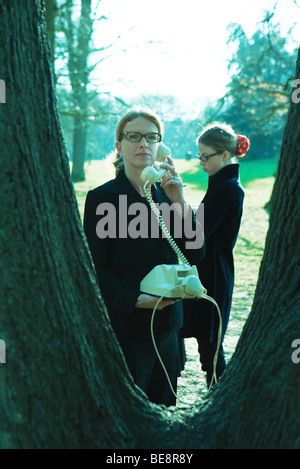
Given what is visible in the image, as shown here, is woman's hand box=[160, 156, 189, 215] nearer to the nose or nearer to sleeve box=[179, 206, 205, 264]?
sleeve box=[179, 206, 205, 264]

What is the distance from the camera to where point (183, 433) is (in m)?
2.13

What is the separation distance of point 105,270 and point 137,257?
0.63 ft

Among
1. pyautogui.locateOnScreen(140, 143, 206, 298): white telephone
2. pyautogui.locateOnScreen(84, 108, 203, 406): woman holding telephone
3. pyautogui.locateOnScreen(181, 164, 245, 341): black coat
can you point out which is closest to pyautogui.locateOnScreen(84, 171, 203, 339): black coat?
pyautogui.locateOnScreen(84, 108, 203, 406): woman holding telephone

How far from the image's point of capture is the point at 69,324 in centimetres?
190

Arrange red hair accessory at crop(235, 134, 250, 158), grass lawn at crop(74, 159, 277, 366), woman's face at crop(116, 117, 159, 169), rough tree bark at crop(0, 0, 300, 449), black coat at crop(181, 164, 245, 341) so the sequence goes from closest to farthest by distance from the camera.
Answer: rough tree bark at crop(0, 0, 300, 449)
woman's face at crop(116, 117, 159, 169)
black coat at crop(181, 164, 245, 341)
red hair accessory at crop(235, 134, 250, 158)
grass lawn at crop(74, 159, 277, 366)

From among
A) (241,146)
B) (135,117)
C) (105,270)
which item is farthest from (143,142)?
(241,146)

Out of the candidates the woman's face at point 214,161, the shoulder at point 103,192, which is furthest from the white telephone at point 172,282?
the woman's face at point 214,161

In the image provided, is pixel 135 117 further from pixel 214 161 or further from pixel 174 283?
pixel 214 161

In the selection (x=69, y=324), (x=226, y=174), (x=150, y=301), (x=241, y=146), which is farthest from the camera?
(x=241, y=146)

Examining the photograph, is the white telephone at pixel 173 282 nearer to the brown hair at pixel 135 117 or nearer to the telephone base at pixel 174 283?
the telephone base at pixel 174 283

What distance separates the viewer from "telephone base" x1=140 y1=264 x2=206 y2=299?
263cm

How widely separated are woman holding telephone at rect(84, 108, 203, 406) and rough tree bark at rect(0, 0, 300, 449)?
61cm

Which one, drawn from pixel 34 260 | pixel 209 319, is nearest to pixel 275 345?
pixel 34 260
